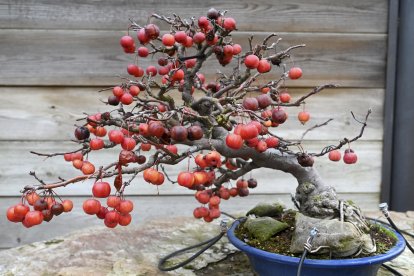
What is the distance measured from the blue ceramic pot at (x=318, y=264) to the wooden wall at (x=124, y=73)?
850mm

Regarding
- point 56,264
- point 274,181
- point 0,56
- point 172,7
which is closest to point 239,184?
point 56,264

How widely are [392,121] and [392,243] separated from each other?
0.92m

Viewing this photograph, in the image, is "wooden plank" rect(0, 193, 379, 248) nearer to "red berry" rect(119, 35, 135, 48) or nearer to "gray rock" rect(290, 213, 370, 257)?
"gray rock" rect(290, 213, 370, 257)

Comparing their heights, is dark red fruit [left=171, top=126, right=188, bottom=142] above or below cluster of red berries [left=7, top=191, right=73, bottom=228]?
above

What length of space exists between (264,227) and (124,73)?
0.91 meters

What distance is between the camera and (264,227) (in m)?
0.90

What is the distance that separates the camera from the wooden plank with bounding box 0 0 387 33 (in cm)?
154

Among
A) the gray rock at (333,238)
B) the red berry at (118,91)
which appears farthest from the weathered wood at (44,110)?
the gray rock at (333,238)

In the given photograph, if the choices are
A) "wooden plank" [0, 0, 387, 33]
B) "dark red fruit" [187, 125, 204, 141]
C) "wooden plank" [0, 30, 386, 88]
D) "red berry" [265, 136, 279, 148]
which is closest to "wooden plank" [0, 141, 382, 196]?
"wooden plank" [0, 30, 386, 88]

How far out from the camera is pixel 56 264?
1036 millimetres

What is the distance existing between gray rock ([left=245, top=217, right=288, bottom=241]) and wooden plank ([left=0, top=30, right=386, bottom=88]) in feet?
2.59

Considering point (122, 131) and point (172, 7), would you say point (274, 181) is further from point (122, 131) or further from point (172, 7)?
point (122, 131)

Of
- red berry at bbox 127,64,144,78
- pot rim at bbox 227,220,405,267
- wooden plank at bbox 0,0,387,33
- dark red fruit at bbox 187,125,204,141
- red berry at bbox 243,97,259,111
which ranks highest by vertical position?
wooden plank at bbox 0,0,387,33

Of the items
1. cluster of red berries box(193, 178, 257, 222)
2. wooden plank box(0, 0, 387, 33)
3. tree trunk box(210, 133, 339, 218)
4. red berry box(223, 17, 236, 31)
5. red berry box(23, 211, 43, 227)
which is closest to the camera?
red berry box(23, 211, 43, 227)
